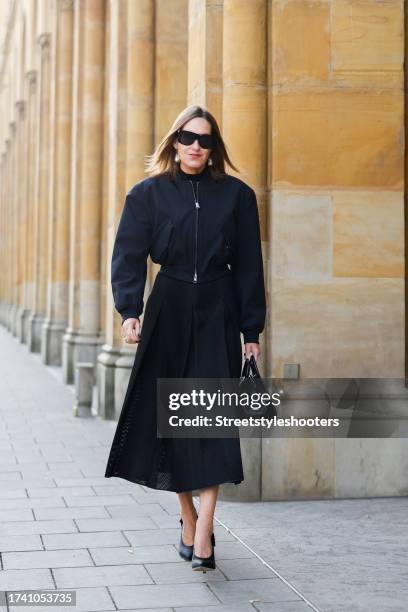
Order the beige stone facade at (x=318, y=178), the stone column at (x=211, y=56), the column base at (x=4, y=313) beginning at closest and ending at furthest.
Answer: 1. the beige stone facade at (x=318, y=178)
2. the stone column at (x=211, y=56)
3. the column base at (x=4, y=313)

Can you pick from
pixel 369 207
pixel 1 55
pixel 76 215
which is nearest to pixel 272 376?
pixel 369 207

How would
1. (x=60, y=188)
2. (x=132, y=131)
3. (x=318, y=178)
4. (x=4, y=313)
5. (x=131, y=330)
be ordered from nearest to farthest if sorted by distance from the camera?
(x=131, y=330) < (x=318, y=178) < (x=132, y=131) < (x=60, y=188) < (x=4, y=313)

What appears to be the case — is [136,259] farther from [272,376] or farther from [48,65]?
[48,65]

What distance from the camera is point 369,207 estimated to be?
7.00 m

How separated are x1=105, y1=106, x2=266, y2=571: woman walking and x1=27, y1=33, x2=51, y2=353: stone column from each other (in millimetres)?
18125

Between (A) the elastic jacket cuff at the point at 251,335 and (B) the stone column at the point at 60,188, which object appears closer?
(A) the elastic jacket cuff at the point at 251,335

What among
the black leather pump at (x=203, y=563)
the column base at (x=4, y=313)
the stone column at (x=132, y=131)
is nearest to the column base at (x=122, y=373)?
the stone column at (x=132, y=131)

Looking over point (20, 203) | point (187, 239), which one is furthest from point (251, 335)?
point (20, 203)

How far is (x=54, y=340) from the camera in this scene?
18922 millimetres

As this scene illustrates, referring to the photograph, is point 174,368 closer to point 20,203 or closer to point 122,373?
point 122,373

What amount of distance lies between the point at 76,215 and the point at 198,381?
10591 millimetres

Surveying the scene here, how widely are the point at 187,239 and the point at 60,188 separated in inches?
559

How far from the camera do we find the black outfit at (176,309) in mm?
4945

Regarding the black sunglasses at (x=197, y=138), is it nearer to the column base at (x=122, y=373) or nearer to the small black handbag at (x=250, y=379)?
the small black handbag at (x=250, y=379)
